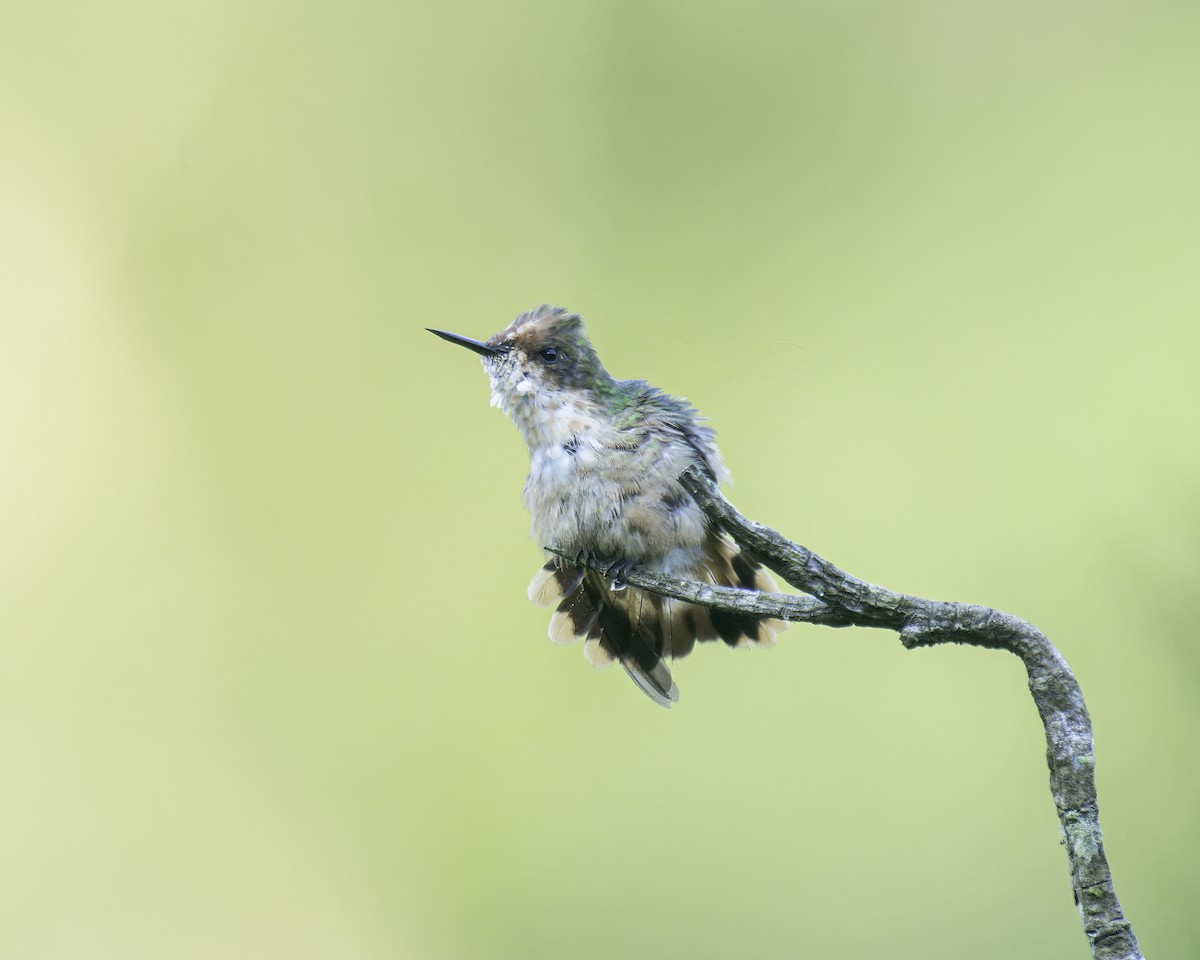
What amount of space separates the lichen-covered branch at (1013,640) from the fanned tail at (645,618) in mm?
609

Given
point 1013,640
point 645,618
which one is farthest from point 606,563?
point 1013,640

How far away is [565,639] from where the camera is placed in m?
1.84

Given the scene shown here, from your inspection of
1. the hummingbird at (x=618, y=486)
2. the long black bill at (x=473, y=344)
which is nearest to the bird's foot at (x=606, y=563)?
the hummingbird at (x=618, y=486)

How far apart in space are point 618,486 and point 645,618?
0.24 metres

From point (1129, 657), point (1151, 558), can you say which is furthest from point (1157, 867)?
point (1151, 558)

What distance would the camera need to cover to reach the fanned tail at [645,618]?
1.78 metres

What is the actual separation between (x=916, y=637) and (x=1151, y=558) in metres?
1.48

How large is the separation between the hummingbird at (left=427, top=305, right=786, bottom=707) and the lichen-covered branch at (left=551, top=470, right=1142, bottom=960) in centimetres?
55

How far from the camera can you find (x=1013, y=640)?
99cm

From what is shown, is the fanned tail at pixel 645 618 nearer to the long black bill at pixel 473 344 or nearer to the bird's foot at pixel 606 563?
the bird's foot at pixel 606 563

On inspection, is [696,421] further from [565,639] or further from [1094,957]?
[1094,957]

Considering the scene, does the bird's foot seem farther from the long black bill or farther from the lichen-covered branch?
the lichen-covered branch

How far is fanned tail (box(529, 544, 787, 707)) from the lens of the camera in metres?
1.78

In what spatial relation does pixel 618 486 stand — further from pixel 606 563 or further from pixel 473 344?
pixel 473 344
